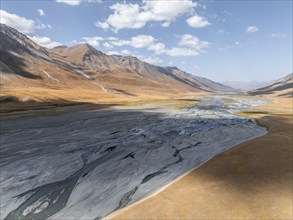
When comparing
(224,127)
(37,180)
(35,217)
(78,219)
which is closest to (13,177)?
(37,180)

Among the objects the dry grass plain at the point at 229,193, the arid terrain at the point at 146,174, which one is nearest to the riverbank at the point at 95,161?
the arid terrain at the point at 146,174

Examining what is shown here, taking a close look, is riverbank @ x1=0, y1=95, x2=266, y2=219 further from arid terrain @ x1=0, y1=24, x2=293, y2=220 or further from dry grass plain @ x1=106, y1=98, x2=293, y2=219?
Answer: dry grass plain @ x1=106, y1=98, x2=293, y2=219

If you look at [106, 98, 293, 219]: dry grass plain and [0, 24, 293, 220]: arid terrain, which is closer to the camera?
[106, 98, 293, 219]: dry grass plain

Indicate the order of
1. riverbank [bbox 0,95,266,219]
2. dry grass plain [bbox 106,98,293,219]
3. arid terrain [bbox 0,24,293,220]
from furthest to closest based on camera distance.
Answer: riverbank [bbox 0,95,266,219] < arid terrain [bbox 0,24,293,220] < dry grass plain [bbox 106,98,293,219]

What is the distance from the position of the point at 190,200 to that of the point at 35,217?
29.6ft

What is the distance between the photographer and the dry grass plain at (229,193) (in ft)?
47.4

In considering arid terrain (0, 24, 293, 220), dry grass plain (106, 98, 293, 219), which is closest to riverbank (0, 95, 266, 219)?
arid terrain (0, 24, 293, 220)

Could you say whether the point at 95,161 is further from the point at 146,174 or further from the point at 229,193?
the point at 229,193

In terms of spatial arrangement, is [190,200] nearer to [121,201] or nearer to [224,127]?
[121,201]

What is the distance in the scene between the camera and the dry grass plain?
1444cm

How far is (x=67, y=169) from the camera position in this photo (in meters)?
23.5

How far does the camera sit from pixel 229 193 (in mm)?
16438

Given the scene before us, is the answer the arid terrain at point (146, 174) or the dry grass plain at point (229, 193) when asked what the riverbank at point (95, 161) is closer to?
the arid terrain at point (146, 174)

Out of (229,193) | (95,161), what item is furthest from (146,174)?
(229,193)
